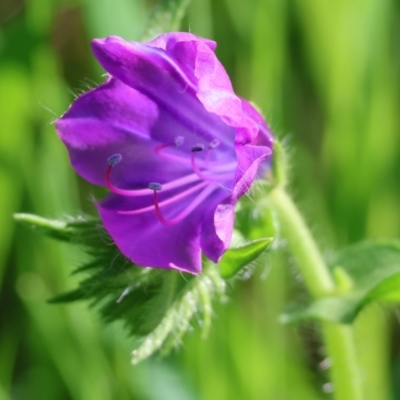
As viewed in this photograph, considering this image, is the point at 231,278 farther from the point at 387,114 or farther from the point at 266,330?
the point at 387,114

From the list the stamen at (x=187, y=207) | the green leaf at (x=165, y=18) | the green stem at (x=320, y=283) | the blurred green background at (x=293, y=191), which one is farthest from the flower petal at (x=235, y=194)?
the blurred green background at (x=293, y=191)

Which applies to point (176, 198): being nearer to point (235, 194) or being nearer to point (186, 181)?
point (186, 181)

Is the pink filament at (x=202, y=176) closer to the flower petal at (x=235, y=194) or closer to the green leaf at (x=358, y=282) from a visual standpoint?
the flower petal at (x=235, y=194)

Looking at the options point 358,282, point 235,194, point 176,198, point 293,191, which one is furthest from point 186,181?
point 293,191

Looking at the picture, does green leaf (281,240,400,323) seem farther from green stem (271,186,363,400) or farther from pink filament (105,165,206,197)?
pink filament (105,165,206,197)

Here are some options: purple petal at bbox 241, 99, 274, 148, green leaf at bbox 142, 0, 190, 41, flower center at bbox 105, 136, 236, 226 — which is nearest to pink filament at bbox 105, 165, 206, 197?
flower center at bbox 105, 136, 236, 226
